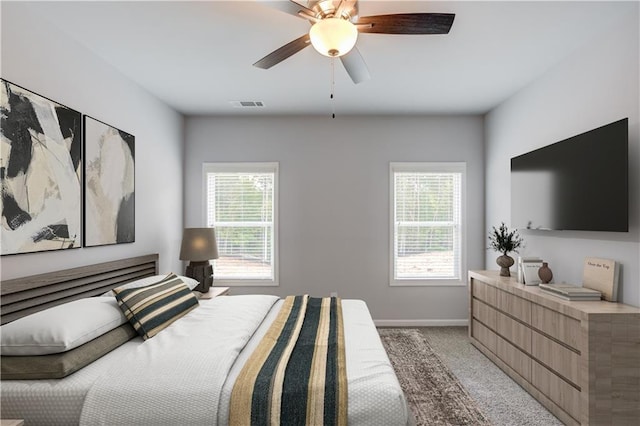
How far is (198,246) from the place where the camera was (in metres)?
4.20

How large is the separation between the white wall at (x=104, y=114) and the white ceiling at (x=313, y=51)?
140 mm

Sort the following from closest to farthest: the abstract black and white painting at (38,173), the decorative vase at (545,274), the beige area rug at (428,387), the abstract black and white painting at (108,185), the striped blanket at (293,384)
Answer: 1. the striped blanket at (293,384)
2. the abstract black and white painting at (38,173)
3. the beige area rug at (428,387)
4. the abstract black and white painting at (108,185)
5. the decorative vase at (545,274)

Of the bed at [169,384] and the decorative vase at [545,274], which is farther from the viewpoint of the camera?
the decorative vase at [545,274]

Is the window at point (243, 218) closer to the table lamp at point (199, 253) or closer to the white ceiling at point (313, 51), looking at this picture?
the table lamp at point (199, 253)

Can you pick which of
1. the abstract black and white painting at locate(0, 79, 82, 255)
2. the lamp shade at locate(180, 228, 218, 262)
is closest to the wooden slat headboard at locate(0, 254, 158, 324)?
the abstract black and white painting at locate(0, 79, 82, 255)

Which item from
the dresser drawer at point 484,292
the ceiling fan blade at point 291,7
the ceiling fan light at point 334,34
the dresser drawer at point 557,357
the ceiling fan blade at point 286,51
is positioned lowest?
the dresser drawer at point 557,357

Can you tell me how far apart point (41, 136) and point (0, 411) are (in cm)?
163

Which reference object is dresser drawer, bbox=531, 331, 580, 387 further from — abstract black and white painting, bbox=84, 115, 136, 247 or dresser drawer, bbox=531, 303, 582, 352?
abstract black and white painting, bbox=84, 115, 136, 247

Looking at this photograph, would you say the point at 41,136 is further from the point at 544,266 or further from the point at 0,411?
the point at 544,266

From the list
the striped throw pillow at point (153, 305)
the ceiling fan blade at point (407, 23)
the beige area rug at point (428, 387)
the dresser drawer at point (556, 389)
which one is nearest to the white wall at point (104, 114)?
the striped throw pillow at point (153, 305)

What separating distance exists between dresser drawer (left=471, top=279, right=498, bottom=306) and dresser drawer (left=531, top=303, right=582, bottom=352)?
2.21 ft

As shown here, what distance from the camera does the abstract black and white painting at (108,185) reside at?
3.02 metres

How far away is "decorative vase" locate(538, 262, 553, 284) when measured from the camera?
322 cm

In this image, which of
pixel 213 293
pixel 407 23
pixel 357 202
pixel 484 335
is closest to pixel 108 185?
pixel 213 293
